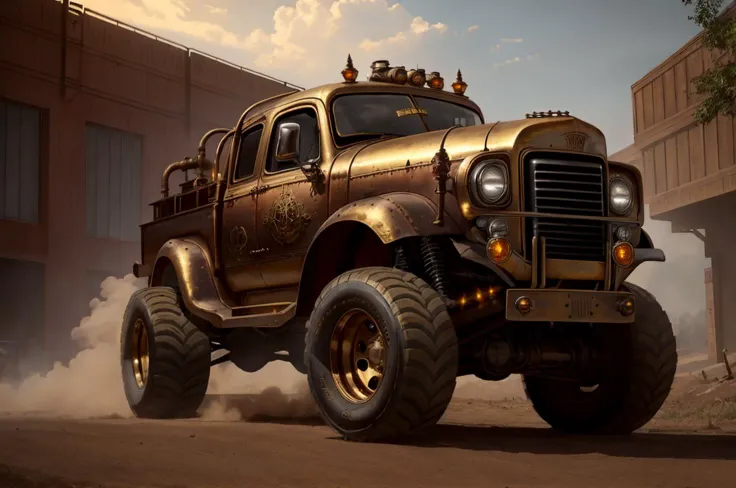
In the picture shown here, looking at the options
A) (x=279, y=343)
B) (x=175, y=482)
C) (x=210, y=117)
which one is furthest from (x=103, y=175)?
(x=175, y=482)

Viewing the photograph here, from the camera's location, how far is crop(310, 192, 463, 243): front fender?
25.6 feet

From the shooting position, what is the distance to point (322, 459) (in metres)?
6.68

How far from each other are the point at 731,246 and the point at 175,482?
99.5ft

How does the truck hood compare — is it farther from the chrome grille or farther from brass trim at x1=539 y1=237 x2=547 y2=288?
brass trim at x1=539 y1=237 x2=547 y2=288

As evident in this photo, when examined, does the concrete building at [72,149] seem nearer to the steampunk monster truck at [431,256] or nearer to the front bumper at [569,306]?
the steampunk monster truck at [431,256]

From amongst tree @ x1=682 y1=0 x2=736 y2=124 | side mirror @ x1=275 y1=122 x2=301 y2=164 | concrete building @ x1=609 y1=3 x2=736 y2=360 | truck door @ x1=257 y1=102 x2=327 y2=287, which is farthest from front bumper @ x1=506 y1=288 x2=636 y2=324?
concrete building @ x1=609 y1=3 x2=736 y2=360

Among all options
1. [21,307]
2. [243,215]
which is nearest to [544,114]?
[243,215]

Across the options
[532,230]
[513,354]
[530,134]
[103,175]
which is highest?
[103,175]

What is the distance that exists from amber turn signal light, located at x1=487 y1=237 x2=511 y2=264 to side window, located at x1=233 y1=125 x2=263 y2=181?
356 cm

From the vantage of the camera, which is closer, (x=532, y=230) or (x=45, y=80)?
(x=532, y=230)

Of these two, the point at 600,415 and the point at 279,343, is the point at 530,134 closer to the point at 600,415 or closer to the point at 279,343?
the point at 600,415

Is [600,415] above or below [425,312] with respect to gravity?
below

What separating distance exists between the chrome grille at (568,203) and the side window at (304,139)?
232 cm

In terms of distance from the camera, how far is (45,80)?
2661 cm
